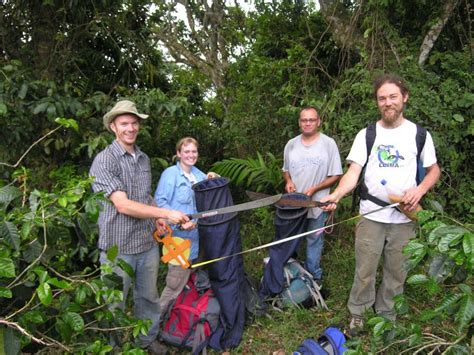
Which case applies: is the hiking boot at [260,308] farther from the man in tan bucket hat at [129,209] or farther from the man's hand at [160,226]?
the man's hand at [160,226]

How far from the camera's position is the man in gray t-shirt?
3900 millimetres

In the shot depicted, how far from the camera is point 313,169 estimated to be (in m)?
3.91

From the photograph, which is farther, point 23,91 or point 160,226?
point 23,91

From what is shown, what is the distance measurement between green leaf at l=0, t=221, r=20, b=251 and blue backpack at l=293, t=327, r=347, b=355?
2.20 metres

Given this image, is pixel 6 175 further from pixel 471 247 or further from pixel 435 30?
pixel 435 30

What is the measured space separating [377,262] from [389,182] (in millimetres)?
659

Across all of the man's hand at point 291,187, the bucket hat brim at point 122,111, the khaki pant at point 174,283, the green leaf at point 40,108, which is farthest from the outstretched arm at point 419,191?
the green leaf at point 40,108

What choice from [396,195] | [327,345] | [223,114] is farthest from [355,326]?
[223,114]

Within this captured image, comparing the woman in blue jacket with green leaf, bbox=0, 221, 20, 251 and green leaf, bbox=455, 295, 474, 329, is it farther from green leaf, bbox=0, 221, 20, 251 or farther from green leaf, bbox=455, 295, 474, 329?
green leaf, bbox=455, 295, 474, 329

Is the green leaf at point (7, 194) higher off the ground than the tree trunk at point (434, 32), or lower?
lower

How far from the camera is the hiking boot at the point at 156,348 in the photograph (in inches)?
127

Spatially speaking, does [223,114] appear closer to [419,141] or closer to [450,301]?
[419,141]

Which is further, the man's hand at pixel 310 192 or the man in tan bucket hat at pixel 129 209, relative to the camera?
the man's hand at pixel 310 192

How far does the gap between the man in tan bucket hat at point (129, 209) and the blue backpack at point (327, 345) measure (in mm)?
1084
